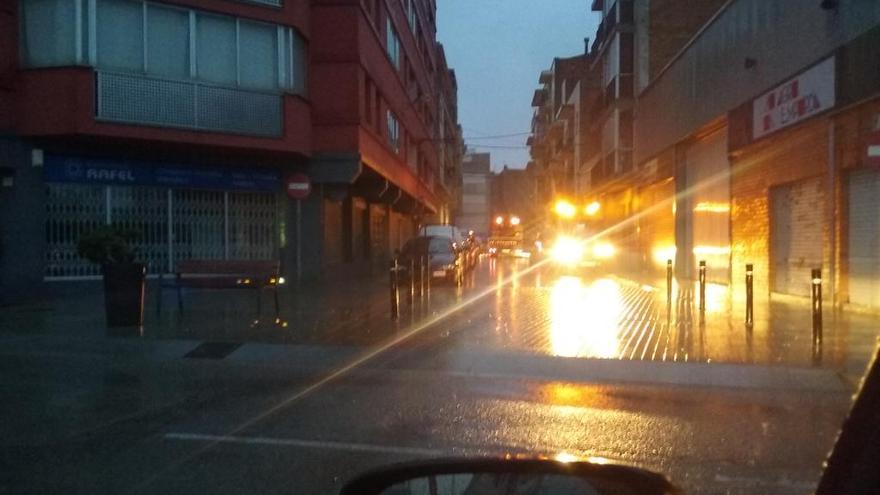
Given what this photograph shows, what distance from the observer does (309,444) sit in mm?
7078

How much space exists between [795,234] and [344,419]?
13.8 metres

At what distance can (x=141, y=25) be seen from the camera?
19859mm

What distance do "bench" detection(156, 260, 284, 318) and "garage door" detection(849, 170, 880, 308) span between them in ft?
32.2

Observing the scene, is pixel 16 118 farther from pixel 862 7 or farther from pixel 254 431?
pixel 862 7

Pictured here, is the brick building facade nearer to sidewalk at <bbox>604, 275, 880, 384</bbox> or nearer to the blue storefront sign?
the blue storefront sign

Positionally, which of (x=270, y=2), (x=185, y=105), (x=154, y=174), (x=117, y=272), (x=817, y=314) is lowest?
(x=817, y=314)

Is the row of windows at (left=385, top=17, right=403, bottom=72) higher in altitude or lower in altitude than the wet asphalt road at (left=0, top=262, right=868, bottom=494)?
higher

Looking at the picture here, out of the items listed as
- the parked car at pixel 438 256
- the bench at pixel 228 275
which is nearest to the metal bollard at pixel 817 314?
the bench at pixel 228 275

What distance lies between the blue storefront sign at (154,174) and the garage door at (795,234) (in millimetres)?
12201

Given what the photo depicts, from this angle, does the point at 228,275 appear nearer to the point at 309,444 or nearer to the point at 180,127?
the point at 180,127

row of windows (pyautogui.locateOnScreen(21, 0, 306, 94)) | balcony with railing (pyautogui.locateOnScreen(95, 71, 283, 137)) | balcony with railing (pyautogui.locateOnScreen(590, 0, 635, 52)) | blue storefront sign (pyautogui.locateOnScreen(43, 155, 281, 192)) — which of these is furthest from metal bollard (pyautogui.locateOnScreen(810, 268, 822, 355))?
balcony with railing (pyautogui.locateOnScreen(590, 0, 635, 52))

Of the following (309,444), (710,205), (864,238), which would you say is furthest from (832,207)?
(309,444)

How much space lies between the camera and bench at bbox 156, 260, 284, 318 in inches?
614

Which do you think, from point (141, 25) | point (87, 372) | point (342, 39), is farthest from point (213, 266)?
point (342, 39)
